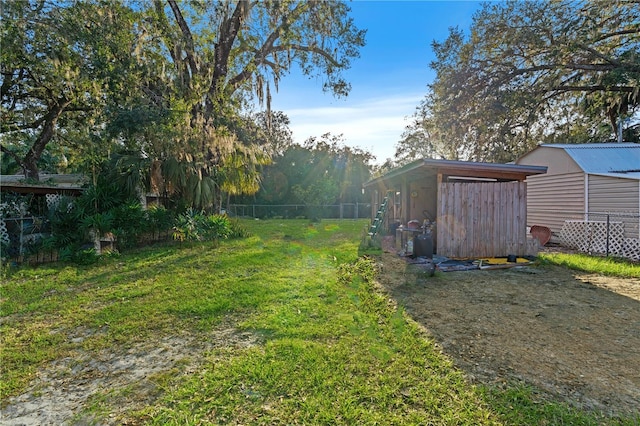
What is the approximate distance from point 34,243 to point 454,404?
334 inches

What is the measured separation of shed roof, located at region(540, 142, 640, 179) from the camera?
9.45 m

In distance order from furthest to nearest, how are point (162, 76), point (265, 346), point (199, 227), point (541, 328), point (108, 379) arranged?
point (162, 76)
point (199, 227)
point (541, 328)
point (265, 346)
point (108, 379)

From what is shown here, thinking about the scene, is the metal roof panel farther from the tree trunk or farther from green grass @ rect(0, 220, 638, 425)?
the tree trunk

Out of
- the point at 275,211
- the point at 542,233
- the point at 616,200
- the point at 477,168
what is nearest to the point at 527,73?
the point at 616,200

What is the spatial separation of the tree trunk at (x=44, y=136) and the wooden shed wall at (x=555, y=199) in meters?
15.9

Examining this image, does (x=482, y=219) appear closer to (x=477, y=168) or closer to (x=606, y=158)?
(x=477, y=168)

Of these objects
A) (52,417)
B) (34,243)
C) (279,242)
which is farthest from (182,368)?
(279,242)

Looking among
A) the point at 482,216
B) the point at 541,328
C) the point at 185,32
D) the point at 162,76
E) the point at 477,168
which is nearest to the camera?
the point at 541,328

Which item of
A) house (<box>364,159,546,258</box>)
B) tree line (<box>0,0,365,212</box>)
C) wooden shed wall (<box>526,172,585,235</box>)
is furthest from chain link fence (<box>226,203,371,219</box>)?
house (<box>364,159,546,258</box>)

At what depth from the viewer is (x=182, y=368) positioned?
8.39 feet

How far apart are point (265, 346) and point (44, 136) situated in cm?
1350

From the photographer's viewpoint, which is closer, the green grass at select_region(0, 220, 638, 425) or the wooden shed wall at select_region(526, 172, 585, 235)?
the green grass at select_region(0, 220, 638, 425)

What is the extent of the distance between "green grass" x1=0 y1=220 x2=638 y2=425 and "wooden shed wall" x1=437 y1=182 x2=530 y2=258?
2.56 m

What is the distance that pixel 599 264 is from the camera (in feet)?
21.9
